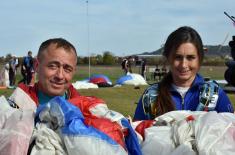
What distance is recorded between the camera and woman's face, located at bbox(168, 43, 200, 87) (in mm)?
3750

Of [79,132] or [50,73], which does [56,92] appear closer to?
[50,73]

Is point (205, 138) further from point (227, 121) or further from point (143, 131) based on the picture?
point (143, 131)

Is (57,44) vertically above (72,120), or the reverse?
(57,44)

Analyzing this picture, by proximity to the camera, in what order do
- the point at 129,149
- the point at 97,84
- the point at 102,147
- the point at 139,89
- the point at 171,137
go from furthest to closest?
the point at 97,84 < the point at 139,89 < the point at 171,137 < the point at 129,149 < the point at 102,147

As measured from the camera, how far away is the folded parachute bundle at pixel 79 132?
265 centimetres

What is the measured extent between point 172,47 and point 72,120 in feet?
4.47

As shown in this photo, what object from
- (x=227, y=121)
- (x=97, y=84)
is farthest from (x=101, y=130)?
(x=97, y=84)

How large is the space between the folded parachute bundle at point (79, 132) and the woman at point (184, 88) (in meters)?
0.96

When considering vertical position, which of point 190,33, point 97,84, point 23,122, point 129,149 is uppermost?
point 190,33

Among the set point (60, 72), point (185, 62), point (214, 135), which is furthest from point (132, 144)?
point (185, 62)

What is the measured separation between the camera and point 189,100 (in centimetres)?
385

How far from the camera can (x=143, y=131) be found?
3350 millimetres

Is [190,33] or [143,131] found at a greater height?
[190,33]

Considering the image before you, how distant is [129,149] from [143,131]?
44 centimetres
